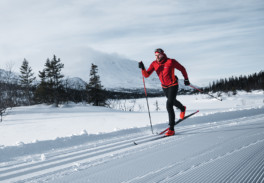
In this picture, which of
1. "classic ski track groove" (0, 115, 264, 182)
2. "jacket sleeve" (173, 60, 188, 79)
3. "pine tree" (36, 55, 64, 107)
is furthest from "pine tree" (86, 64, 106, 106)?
"classic ski track groove" (0, 115, 264, 182)

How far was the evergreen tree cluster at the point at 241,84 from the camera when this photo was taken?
74988mm

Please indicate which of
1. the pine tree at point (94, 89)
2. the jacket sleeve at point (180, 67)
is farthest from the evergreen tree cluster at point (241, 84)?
the jacket sleeve at point (180, 67)

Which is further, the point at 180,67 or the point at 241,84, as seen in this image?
the point at 241,84

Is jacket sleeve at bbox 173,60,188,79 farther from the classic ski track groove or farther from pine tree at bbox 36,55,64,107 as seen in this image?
pine tree at bbox 36,55,64,107

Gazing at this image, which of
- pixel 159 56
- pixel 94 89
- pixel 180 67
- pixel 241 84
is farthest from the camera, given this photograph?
pixel 241 84

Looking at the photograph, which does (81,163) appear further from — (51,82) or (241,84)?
(241,84)

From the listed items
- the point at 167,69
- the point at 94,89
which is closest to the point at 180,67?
the point at 167,69

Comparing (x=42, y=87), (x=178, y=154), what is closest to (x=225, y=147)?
(x=178, y=154)

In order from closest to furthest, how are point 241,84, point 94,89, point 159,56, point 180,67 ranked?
point 159,56 → point 180,67 → point 94,89 → point 241,84

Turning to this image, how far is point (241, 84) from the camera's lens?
81000 mm

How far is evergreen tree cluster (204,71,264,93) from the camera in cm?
7499

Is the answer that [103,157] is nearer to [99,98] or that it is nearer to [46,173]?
[46,173]

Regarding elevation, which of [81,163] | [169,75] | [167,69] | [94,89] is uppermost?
[94,89]

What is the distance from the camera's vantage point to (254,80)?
3174 inches
